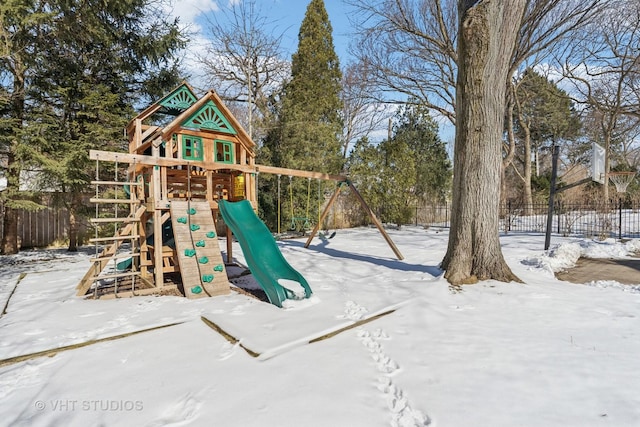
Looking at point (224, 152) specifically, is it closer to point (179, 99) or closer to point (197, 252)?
point (179, 99)

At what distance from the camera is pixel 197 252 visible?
498 cm

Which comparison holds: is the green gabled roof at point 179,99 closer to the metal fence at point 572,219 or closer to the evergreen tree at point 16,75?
the evergreen tree at point 16,75

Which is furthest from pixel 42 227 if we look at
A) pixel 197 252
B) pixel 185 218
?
pixel 197 252

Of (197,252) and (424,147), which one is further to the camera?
(424,147)

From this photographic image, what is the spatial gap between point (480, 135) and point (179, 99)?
17.1ft

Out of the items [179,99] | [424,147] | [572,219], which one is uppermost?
[424,147]

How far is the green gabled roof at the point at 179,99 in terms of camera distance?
19.6 feet

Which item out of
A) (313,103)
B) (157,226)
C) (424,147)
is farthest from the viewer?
(424,147)

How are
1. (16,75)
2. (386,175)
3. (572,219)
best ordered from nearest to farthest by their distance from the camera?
(16,75) < (572,219) < (386,175)

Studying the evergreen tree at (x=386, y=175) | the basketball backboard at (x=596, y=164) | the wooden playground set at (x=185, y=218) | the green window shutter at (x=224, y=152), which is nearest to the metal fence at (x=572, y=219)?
the basketball backboard at (x=596, y=164)

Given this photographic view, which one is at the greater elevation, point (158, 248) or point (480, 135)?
point (480, 135)

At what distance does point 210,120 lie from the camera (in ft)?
18.9

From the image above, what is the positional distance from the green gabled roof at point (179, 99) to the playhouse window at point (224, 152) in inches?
37.4

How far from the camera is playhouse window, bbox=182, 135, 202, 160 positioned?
5594mm
